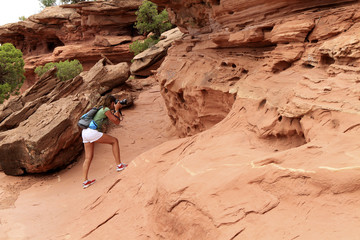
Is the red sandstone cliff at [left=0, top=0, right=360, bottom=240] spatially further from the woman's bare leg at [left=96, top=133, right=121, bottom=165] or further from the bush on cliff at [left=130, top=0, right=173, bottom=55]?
the bush on cliff at [left=130, top=0, right=173, bottom=55]

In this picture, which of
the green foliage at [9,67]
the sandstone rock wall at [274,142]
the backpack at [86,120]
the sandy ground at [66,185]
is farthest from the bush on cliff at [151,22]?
the backpack at [86,120]

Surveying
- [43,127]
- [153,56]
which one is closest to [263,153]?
[43,127]

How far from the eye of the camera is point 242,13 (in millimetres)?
5566

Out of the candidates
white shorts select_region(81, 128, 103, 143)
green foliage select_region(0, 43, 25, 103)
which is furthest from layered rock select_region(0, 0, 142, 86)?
white shorts select_region(81, 128, 103, 143)

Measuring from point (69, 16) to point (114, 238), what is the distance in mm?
22785

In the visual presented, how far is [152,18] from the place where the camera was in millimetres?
17672

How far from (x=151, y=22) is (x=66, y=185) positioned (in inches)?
528

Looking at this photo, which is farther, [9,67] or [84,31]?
[84,31]

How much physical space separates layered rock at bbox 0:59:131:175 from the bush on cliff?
8.67 meters

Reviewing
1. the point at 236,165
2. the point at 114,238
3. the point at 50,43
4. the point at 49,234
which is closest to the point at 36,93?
the point at 49,234

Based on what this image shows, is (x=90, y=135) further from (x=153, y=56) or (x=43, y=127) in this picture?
(x=153, y=56)

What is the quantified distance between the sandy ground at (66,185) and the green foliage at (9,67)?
7.10 m

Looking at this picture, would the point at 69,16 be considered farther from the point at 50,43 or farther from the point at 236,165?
the point at 236,165

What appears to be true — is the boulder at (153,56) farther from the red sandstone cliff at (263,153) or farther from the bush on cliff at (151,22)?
the red sandstone cliff at (263,153)
